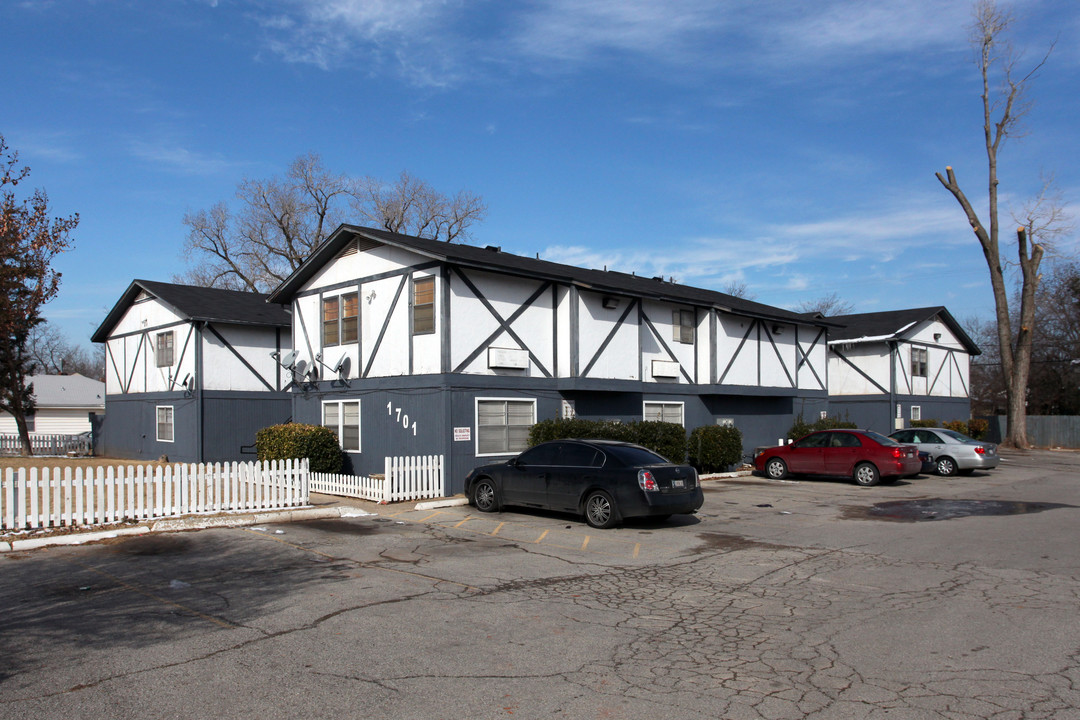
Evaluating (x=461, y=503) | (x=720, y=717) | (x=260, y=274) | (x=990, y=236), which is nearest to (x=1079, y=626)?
(x=720, y=717)

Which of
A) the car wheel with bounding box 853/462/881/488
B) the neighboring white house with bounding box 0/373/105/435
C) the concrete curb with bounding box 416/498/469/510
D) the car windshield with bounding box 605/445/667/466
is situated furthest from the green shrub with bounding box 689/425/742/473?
the neighboring white house with bounding box 0/373/105/435

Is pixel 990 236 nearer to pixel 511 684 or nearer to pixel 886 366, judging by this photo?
pixel 886 366

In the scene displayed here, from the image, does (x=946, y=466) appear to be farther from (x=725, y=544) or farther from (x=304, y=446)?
(x=304, y=446)

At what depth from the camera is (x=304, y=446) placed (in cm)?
1988

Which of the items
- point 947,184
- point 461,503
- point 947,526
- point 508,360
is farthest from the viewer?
point 947,184

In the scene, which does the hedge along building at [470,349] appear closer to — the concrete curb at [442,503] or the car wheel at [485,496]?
the concrete curb at [442,503]

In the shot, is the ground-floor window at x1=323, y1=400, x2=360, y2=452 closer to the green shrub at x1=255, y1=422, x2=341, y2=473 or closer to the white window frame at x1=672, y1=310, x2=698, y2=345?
the green shrub at x1=255, y1=422, x2=341, y2=473

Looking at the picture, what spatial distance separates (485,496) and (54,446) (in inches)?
1229

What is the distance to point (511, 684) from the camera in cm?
573

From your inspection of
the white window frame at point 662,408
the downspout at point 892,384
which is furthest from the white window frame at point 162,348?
the downspout at point 892,384

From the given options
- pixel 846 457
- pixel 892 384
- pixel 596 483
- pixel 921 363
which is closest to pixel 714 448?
pixel 846 457

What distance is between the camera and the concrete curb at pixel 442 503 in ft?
53.0

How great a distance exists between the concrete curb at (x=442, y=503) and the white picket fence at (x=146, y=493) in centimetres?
226

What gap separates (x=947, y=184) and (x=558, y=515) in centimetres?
3345
